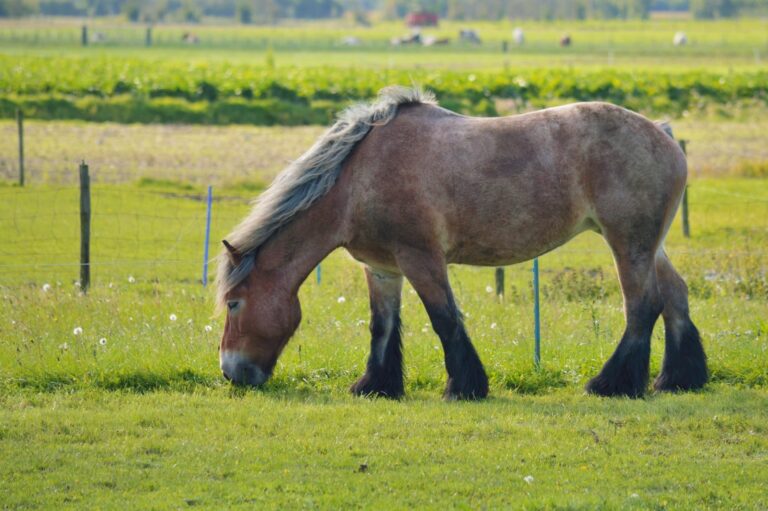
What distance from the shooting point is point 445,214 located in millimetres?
9156

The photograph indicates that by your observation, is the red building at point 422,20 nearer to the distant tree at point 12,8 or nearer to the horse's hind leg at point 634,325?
the distant tree at point 12,8

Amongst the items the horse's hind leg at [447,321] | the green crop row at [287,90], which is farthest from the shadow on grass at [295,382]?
the green crop row at [287,90]

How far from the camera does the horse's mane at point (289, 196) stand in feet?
29.9

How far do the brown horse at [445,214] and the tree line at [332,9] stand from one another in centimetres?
12962

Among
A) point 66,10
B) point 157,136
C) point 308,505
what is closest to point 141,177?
point 157,136

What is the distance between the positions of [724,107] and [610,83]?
15.2ft

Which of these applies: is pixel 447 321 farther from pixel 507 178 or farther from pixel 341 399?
pixel 507 178

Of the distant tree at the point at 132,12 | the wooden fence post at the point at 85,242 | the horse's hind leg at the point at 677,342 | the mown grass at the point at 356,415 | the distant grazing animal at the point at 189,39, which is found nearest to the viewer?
the mown grass at the point at 356,415

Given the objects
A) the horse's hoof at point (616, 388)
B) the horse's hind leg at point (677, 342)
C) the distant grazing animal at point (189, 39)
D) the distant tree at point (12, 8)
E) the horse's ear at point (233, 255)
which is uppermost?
the distant tree at point (12, 8)

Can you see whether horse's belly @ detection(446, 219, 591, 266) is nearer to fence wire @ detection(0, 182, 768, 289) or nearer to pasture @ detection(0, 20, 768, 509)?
pasture @ detection(0, 20, 768, 509)

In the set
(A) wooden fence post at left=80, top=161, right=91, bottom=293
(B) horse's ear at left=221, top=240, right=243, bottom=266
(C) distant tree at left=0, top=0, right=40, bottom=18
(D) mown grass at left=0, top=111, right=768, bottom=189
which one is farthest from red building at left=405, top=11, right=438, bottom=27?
(B) horse's ear at left=221, top=240, right=243, bottom=266

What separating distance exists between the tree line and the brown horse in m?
130

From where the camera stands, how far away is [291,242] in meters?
9.16

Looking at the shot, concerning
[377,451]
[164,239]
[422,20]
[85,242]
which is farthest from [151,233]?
[422,20]
